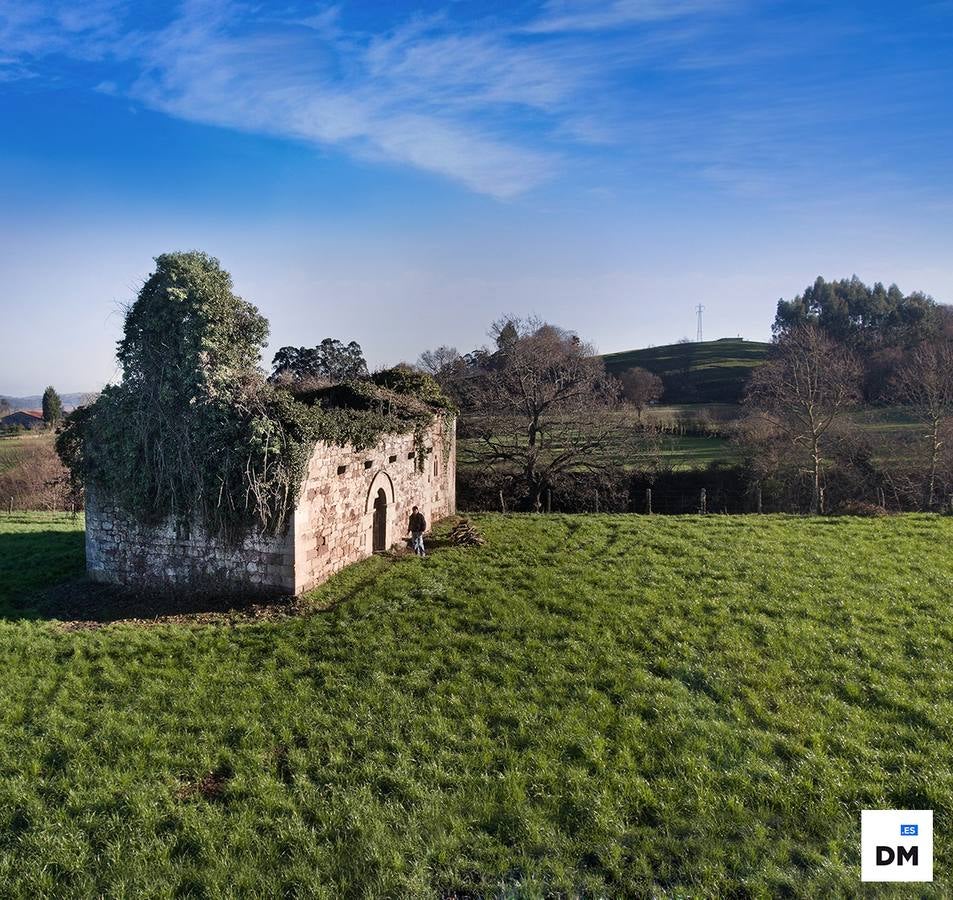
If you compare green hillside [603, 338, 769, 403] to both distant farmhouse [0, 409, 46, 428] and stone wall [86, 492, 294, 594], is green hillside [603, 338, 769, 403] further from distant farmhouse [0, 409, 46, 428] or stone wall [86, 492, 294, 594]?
distant farmhouse [0, 409, 46, 428]

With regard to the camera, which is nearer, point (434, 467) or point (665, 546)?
point (665, 546)

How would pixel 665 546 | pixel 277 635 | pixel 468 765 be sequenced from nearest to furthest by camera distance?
pixel 468 765, pixel 277 635, pixel 665 546

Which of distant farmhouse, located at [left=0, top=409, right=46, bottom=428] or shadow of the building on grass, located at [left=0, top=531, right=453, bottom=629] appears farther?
distant farmhouse, located at [left=0, top=409, right=46, bottom=428]

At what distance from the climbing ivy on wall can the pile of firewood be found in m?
4.46

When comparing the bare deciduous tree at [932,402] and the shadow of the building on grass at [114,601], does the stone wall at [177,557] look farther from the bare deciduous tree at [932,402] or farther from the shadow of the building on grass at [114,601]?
the bare deciduous tree at [932,402]

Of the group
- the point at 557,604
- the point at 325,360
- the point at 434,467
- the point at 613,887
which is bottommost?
the point at 613,887

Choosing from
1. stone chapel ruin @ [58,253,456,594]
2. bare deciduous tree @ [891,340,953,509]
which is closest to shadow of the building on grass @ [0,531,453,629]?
stone chapel ruin @ [58,253,456,594]

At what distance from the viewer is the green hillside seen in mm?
59156

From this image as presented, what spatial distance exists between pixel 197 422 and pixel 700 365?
6615 centimetres

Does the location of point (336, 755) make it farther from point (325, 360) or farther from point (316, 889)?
point (325, 360)

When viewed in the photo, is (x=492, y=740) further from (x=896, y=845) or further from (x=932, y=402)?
(x=932, y=402)

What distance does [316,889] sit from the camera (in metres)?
5.06

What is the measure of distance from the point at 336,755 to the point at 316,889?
6.13ft

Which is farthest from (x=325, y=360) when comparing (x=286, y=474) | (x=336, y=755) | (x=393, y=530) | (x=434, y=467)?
(x=336, y=755)
